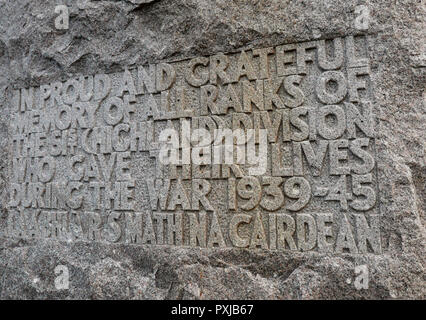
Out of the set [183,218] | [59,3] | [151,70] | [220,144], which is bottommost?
[183,218]

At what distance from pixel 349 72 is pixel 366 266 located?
130 centimetres

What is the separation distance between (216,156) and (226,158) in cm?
8

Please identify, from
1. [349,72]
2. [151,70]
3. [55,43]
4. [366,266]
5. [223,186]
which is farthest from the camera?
[55,43]

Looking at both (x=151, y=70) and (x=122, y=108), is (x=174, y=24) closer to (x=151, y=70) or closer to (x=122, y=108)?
(x=151, y=70)

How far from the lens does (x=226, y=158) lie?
275 centimetres

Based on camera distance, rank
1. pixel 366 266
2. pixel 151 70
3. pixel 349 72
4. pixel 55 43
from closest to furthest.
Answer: pixel 366 266 < pixel 349 72 < pixel 151 70 < pixel 55 43

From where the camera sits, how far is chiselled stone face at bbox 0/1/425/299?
244 cm

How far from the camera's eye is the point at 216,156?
2770mm

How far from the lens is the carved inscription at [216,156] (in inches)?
99.3

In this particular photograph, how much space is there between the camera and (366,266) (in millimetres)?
2381

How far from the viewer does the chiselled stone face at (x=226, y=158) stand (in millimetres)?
2443

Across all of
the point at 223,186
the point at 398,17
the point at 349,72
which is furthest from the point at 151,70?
the point at 398,17

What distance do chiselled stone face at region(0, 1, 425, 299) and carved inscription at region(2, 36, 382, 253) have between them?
0.01 m

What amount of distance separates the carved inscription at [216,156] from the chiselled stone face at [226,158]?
11 mm
